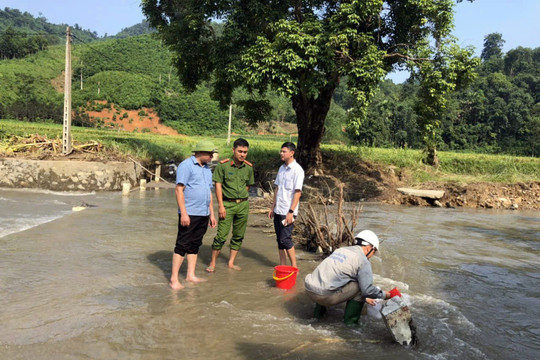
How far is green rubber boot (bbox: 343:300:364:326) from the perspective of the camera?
438 cm

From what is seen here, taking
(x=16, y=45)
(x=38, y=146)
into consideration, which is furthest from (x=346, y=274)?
(x=16, y=45)

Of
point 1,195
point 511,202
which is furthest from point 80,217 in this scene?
point 511,202

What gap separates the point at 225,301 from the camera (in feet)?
16.3

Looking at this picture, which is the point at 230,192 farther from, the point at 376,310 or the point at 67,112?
the point at 67,112

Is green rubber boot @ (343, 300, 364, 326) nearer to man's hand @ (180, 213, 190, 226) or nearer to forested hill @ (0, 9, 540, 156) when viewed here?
man's hand @ (180, 213, 190, 226)

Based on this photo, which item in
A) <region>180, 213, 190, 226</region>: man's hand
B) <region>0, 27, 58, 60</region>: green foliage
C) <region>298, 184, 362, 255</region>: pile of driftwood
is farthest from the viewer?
<region>0, 27, 58, 60</region>: green foliage

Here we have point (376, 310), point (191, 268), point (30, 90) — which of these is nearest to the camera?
point (376, 310)

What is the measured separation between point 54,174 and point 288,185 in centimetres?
1203

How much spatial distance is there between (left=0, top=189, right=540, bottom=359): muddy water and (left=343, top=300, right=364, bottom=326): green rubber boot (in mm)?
132

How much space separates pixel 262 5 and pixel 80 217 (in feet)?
29.5

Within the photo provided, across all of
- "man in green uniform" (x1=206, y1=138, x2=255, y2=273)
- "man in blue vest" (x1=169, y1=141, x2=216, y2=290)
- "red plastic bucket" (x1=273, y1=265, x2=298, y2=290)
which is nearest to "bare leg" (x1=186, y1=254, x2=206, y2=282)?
"man in blue vest" (x1=169, y1=141, x2=216, y2=290)

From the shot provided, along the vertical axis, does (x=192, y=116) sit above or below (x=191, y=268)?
above

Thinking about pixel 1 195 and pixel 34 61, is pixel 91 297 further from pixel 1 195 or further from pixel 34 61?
pixel 34 61

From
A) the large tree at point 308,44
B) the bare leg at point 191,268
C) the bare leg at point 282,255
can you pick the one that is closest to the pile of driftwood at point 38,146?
the large tree at point 308,44
